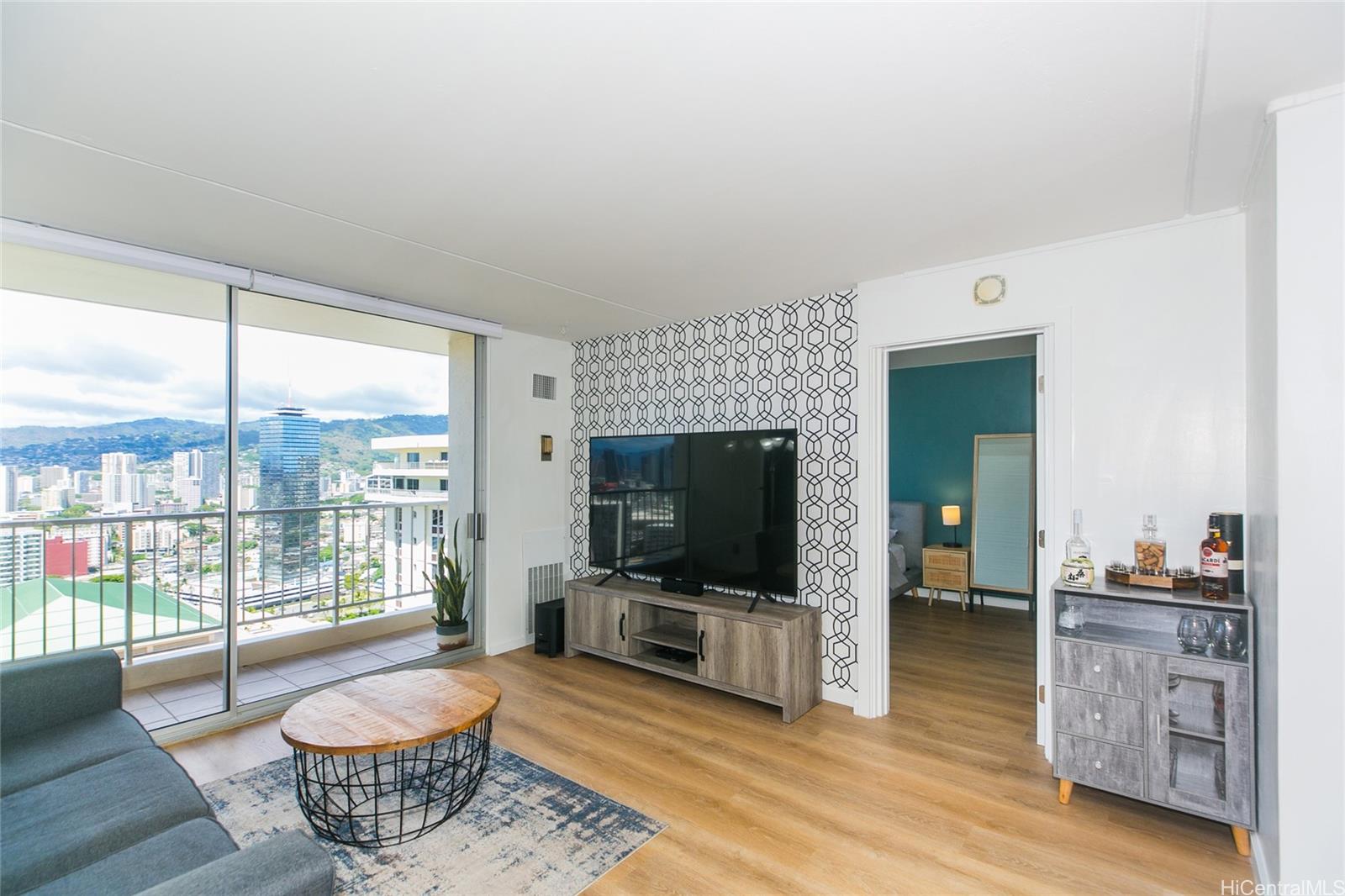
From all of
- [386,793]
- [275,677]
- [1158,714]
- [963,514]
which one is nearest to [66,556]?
[275,677]

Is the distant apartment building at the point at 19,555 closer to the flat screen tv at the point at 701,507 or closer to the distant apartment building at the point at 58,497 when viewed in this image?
the distant apartment building at the point at 58,497

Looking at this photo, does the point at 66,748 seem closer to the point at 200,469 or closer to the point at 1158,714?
the point at 200,469

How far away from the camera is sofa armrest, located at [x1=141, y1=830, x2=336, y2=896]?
1230 mm

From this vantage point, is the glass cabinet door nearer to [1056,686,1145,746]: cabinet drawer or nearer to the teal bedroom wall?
[1056,686,1145,746]: cabinet drawer

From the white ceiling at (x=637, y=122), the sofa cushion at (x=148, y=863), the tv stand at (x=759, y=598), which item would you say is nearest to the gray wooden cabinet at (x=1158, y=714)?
the tv stand at (x=759, y=598)

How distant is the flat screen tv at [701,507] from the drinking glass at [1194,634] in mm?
1790

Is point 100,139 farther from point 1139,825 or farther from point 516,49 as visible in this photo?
point 1139,825

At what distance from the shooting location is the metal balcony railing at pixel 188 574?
3381 millimetres

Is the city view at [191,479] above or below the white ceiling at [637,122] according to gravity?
below

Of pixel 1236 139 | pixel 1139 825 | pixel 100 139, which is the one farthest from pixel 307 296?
pixel 1139 825

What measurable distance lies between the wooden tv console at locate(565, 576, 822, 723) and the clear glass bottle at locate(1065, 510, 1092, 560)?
4.55 feet

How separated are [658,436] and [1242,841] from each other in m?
3.33

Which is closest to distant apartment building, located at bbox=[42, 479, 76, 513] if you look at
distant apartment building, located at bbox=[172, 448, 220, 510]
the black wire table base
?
distant apartment building, located at bbox=[172, 448, 220, 510]

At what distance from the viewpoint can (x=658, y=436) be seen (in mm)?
4191
